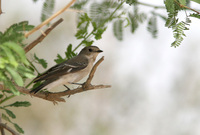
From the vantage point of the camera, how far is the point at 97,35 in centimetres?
165

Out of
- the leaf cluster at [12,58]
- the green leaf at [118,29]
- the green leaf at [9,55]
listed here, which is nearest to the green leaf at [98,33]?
the green leaf at [118,29]

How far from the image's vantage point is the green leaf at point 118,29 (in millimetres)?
1822

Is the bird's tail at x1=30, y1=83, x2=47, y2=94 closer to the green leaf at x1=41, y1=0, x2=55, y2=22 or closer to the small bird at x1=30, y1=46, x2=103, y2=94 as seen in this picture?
the small bird at x1=30, y1=46, x2=103, y2=94

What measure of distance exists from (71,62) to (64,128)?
1.85 meters

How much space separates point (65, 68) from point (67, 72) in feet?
0.09

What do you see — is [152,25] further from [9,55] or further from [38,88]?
[9,55]

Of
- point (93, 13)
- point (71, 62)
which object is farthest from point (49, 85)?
point (93, 13)

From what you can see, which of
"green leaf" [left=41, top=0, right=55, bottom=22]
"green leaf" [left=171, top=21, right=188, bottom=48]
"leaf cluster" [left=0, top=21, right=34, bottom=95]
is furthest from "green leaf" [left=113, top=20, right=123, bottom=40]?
"leaf cluster" [left=0, top=21, right=34, bottom=95]

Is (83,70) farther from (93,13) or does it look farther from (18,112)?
(18,112)

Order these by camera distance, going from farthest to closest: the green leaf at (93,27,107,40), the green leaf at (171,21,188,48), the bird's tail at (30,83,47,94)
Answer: the green leaf at (93,27,107,40) < the bird's tail at (30,83,47,94) < the green leaf at (171,21,188,48)

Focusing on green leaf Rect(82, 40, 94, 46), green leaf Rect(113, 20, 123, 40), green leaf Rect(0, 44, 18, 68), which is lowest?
green leaf Rect(0, 44, 18, 68)

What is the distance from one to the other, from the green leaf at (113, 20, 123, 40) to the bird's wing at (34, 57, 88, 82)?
0.28 meters

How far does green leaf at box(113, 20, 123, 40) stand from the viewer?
5.98 ft

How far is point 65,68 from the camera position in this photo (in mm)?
1975
